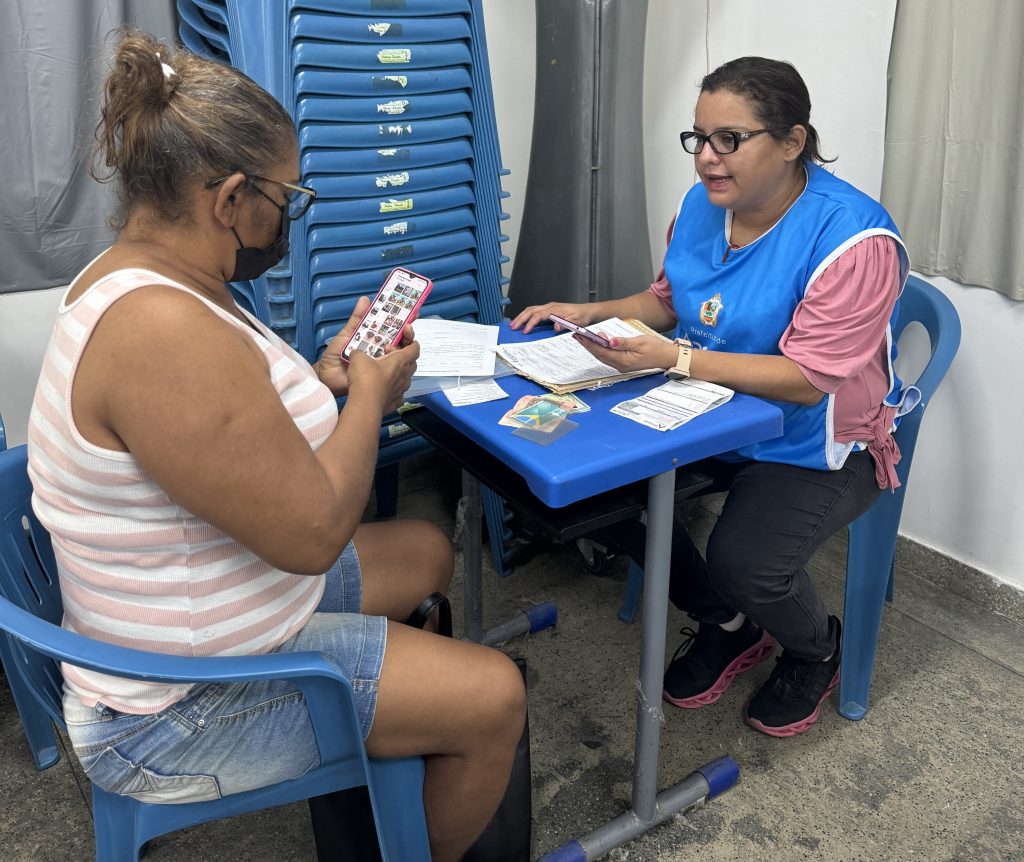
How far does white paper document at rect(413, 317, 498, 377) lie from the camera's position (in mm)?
1658

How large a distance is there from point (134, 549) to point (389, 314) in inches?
23.8

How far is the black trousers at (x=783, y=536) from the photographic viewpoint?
1724mm

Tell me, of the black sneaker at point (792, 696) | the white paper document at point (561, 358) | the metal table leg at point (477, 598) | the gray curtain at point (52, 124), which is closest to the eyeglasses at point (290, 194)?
the white paper document at point (561, 358)

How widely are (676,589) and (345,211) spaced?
1178 millimetres

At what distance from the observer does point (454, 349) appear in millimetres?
1752

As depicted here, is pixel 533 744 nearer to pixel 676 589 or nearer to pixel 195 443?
pixel 676 589

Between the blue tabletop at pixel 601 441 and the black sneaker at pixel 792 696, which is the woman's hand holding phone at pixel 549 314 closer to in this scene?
the blue tabletop at pixel 601 441

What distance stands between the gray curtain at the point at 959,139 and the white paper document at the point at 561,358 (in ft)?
2.93

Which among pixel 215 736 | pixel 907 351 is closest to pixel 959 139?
pixel 907 351

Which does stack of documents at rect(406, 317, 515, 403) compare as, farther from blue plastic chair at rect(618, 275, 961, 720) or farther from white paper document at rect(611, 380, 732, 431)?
blue plastic chair at rect(618, 275, 961, 720)

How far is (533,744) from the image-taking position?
1941 millimetres

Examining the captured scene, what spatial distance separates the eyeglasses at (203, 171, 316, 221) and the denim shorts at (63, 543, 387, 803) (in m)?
0.58

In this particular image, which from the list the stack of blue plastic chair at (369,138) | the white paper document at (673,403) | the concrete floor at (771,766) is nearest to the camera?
the white paper document at (673,403)

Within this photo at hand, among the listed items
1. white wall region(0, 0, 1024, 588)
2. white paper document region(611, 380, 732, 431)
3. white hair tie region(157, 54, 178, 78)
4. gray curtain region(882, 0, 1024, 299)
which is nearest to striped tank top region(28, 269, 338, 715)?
white hair tie region(157, 54, 178, 78)
